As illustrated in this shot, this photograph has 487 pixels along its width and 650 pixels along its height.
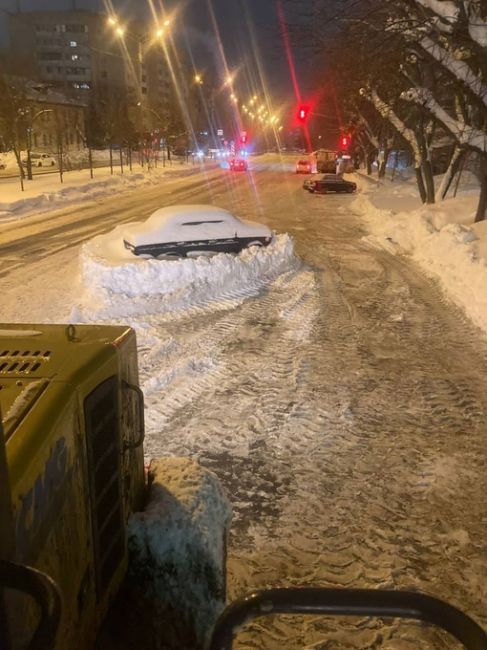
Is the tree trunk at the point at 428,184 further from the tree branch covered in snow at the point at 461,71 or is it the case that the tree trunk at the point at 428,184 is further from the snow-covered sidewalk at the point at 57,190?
the snow-covered sidewalk at the point at 57,190

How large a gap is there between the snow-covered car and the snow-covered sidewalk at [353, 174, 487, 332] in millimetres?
3668

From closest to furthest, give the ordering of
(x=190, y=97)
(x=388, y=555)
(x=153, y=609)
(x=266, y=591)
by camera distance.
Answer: (x=266, y=591) → (x=153, y=609) → (x=388, y=555) → (x=190, y=97)

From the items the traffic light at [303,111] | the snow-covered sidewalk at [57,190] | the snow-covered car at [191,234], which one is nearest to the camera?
the snow-covered car at [191,234]

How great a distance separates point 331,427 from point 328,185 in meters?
24.9

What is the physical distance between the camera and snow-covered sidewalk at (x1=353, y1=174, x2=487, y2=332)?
32.5 ft

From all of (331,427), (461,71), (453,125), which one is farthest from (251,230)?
(331,427)

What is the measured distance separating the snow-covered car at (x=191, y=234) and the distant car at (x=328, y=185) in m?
16.8

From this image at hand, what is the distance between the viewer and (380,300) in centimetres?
1019

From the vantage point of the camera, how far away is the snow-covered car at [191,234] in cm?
1162

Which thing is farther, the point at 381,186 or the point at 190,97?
the point at 190,97

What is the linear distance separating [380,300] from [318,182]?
782 inches

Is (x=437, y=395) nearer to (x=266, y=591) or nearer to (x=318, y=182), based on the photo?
(x=266, y=591)

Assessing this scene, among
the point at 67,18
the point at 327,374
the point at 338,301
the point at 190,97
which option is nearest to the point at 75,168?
the point at 338,301

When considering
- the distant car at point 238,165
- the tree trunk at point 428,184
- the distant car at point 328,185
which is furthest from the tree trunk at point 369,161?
the tree trunk at point 428,184
